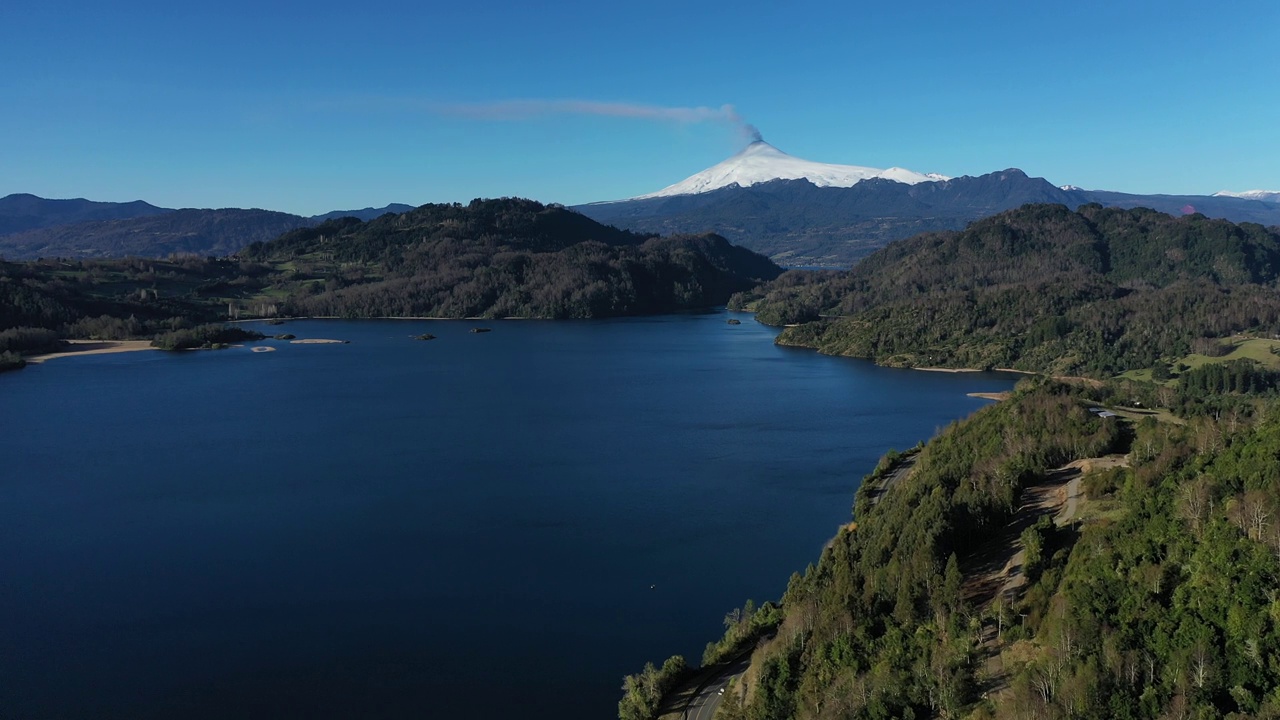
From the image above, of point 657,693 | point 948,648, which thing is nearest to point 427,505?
point 657,693

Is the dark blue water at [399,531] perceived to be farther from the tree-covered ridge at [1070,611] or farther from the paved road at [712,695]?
the tree-covered ridge at [1070,611]

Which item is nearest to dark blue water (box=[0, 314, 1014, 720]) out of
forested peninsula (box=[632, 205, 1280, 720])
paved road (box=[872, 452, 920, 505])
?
paved road (box=[872, 452, 920, 505])

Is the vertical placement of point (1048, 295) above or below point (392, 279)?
below

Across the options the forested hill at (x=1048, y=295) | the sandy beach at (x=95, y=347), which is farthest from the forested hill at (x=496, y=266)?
the sandy beach at (x=95, y=347)

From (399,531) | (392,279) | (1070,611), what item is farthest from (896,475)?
(392,279)

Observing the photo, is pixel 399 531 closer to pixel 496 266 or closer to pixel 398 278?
pixel 496 266
